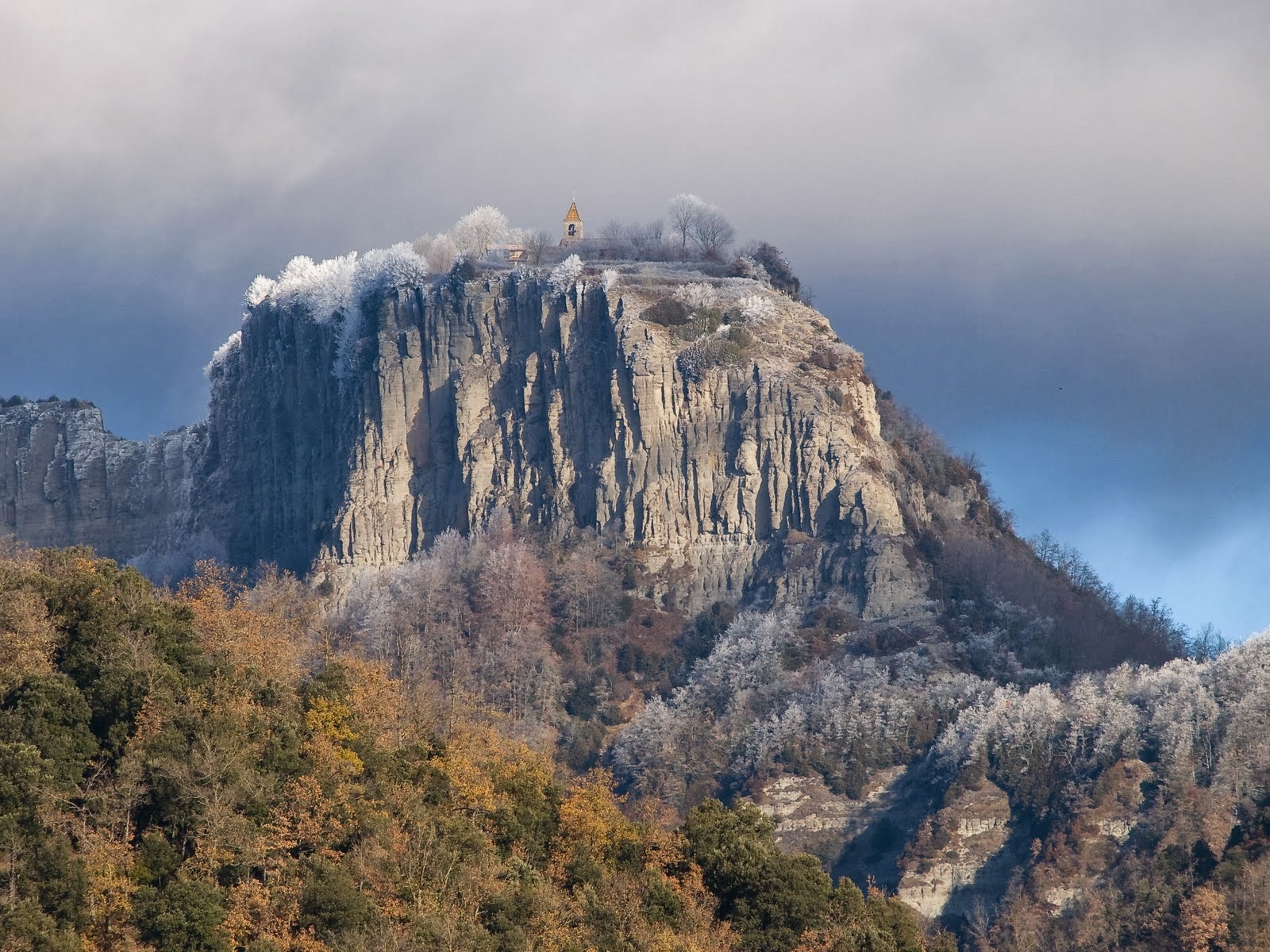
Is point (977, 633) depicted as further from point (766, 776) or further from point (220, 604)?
point (220, 604)

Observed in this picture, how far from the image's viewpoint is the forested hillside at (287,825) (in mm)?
61094

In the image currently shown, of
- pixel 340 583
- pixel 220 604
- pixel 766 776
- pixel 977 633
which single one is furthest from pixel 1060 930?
pixel 340 583

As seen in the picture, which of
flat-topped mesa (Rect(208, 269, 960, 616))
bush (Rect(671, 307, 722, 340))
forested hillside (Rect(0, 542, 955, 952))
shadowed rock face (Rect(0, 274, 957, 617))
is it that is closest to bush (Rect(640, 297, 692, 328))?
flat-topped mesa (Rect(208, 269, 960, 616))

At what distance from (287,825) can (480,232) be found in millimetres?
90402

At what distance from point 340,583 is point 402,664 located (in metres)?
16.5

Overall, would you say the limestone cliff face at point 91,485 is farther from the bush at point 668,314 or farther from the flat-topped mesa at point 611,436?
the bush at point 668,314

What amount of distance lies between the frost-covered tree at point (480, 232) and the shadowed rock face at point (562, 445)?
9.48 metres

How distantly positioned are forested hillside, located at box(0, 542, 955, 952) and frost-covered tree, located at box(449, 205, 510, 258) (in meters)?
70.6

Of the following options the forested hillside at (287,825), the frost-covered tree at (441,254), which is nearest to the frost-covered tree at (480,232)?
the frost-covered tree at (441,254)

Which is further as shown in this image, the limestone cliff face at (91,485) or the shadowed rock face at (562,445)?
the limestone cliff face at (91,485)

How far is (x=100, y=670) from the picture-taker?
6838cm

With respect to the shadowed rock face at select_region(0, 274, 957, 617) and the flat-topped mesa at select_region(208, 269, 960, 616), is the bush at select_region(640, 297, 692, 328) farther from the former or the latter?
the shadowed rock face at select_region(0, 274, 957, 617)

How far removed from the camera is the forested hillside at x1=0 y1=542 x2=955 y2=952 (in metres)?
61.1

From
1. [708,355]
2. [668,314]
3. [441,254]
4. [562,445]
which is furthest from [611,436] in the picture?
[441,254]
